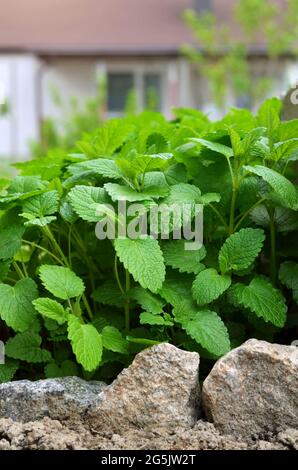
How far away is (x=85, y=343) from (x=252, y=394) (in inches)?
17.4

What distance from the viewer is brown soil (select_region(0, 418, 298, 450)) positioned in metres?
1.73

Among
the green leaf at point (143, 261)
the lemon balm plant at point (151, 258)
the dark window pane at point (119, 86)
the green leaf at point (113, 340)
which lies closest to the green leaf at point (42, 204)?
the lemon balm plant at point (151, 258)

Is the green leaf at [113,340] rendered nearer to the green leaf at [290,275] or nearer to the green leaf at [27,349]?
the green leaf at [27,349]

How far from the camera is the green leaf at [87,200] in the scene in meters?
1.95

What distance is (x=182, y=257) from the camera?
208 cm

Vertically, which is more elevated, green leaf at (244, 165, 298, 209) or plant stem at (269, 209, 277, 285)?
green leaf at (244, 165, 298, 209)

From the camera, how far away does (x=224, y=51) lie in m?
16.5

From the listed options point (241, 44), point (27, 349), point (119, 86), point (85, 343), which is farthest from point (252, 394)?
point (119, 86)

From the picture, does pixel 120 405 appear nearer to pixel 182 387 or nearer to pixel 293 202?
pixel 182 387

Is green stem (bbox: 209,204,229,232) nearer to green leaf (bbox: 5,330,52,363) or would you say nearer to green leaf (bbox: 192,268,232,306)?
green leaf (bbox: 192,268,232,306)

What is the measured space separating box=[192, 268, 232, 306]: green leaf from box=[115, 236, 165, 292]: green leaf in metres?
0.13

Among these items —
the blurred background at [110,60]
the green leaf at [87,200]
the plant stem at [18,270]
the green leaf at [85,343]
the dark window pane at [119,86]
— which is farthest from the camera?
the dark window pane at [119,86]

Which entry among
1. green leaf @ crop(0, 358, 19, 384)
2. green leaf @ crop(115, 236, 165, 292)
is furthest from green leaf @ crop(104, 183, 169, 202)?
green leaf @ crop(0, 358, 19, 384)

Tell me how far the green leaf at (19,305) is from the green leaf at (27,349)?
0.14ft
